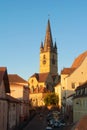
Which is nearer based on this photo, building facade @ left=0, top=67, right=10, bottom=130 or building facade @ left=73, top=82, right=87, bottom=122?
building facade @ left=0, top=67, right=10, bottom=130

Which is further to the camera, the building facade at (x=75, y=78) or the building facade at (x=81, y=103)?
the building facade at (x=75, y=78)

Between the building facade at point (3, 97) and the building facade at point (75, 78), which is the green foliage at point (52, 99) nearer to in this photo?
the building facade at point (75, 78)

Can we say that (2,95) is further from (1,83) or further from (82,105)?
(82,105)

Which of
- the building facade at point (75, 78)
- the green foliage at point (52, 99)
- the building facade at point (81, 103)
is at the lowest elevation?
the building facade at point (81, 103)

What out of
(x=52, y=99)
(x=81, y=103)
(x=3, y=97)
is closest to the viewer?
(x=3, y=97)

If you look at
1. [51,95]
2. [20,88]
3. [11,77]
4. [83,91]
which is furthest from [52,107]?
[83,91]

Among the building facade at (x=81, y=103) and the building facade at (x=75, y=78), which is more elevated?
the building facade at (x=75, y=78)

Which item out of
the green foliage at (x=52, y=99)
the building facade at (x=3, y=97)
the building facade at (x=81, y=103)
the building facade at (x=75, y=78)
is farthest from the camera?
the green foliage at (x=52, y=99)

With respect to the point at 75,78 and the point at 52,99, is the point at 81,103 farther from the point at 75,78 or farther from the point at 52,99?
the point at 52,99

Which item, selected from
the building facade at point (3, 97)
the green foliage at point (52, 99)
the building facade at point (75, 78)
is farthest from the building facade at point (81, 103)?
the green foliage at point (52, 99)

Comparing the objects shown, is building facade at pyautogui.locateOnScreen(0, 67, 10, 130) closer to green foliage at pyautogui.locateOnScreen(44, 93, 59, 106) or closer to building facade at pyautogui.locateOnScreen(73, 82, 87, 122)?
building facade at pyautogui.locateOnScreen(73, 82, 87, 122)

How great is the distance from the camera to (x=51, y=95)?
146625 mm

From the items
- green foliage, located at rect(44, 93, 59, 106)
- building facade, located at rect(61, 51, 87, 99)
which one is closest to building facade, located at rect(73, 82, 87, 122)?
building facade, located at rect(61, 51, 87, 99)

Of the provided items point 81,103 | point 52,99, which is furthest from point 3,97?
point 52,99
